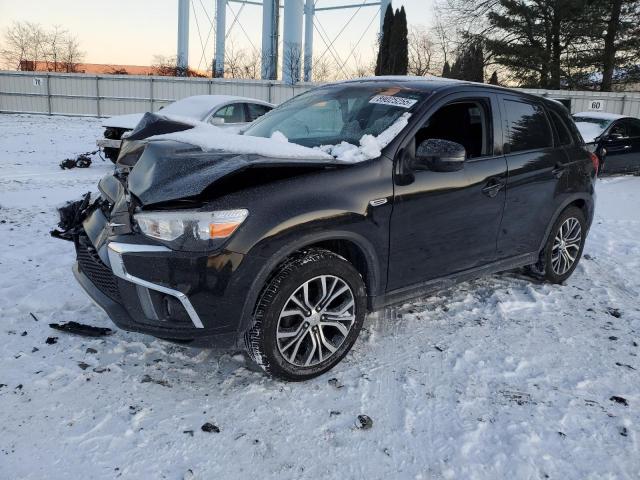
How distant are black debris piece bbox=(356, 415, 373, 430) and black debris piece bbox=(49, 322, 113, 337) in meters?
1.81

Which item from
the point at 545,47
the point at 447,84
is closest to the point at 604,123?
the point at 447,84

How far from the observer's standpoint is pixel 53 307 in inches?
151

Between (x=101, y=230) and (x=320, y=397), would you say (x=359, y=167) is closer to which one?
(x=320, y=397)

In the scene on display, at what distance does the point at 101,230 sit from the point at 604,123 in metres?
11.7

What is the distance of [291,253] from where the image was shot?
2.92m

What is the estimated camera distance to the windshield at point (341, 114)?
3557 mm

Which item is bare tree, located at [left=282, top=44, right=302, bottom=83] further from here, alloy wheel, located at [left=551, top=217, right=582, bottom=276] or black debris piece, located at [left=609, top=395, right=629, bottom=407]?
black debris piece, located at [left=609, top=395, right=629, bottom=407]

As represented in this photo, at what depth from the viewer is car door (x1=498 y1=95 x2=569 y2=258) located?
4.06 meters

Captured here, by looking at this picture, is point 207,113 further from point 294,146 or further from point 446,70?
point 446,70

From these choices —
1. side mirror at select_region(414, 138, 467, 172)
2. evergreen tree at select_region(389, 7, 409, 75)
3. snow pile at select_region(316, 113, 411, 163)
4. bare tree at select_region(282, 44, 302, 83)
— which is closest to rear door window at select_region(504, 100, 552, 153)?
side mirror at select_region(414, 138, 467, 172)

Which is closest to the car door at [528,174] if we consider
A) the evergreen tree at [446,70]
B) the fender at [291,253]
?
the fender at [291,253]

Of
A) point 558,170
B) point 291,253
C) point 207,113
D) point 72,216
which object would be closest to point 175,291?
point 291,253

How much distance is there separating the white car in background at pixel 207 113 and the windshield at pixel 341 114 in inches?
208

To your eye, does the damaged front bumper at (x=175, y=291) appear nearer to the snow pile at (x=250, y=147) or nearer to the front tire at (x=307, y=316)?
the front tire at (x=307, y=316)
